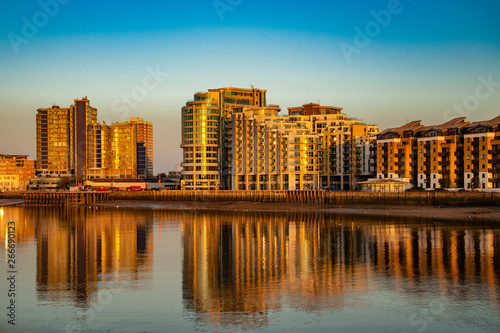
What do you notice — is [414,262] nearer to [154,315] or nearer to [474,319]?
[474,319]

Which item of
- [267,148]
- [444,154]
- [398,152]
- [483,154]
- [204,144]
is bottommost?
[483,154]

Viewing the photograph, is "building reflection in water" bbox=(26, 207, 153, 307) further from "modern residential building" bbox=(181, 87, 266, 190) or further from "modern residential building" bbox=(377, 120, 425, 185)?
"modern residential building" bbox=(181, 87, 266, 190)

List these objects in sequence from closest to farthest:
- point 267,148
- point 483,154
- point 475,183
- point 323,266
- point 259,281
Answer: point 259,281 < point 323,266 < point 475,183 < point 483,154 < point 267,148

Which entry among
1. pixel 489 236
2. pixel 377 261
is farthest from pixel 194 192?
pixel 377 261

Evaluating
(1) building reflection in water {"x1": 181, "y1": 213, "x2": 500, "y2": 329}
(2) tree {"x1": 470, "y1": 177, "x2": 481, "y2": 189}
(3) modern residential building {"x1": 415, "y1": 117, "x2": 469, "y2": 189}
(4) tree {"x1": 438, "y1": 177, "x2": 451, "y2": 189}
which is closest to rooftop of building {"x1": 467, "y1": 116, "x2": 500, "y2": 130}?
(3) modern residential building {"x1": 415, "y1": 117, "x2": 469, "y2": 189}

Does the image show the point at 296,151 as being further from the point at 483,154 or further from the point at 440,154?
the point at 483,154

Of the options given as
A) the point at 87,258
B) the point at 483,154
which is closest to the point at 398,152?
the point at 483,154

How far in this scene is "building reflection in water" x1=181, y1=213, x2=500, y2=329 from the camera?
31.1 metres

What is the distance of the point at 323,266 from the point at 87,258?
18754mm

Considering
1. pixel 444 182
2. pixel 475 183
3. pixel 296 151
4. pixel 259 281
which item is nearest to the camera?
pixel 259 281

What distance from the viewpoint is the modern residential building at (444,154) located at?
111 meters

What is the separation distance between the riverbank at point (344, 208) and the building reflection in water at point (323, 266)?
14.2 metres

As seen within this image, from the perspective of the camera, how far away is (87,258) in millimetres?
46719

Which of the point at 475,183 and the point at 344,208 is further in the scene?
the point at 475,183
